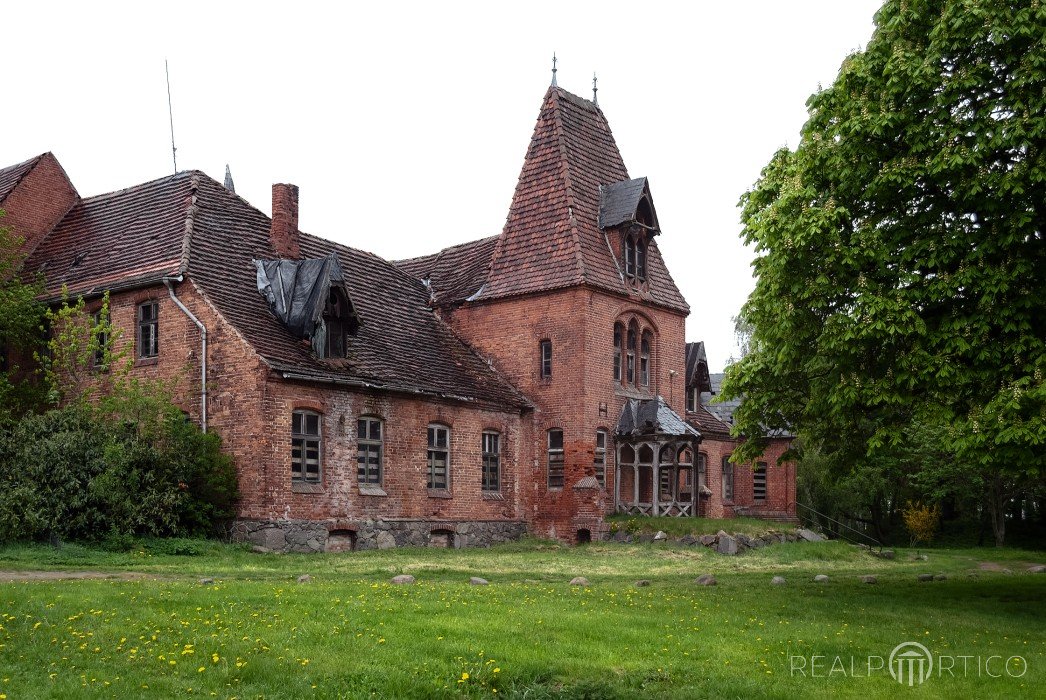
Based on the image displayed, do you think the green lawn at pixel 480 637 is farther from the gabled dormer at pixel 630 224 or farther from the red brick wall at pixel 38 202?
the gabled dormer at pixel 630 224

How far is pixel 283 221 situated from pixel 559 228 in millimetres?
8455

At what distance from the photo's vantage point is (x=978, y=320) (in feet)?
53.1

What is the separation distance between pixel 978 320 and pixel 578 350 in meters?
17.8

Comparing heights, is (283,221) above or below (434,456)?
above

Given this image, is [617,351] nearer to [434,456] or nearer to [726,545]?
[434,456]

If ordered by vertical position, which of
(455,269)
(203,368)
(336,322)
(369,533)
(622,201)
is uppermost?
(622,201)

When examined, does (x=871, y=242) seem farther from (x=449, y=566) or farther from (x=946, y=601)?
(x=449, y=566)

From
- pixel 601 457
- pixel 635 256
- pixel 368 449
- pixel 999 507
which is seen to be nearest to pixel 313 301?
pixel 368 449

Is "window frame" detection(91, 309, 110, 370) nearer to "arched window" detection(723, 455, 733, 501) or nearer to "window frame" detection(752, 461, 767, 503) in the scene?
"arched window" detection(723, 455, 733, 501)

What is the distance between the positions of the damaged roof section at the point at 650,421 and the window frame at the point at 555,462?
6.07 ft

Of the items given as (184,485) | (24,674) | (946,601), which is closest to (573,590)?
(946,601)

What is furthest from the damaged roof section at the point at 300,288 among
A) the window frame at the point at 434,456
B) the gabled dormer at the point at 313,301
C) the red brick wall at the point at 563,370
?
the red brick wall at the point at 563,370

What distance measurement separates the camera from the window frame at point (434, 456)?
30.6m

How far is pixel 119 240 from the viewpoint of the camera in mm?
30406
